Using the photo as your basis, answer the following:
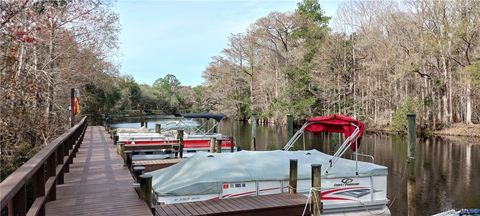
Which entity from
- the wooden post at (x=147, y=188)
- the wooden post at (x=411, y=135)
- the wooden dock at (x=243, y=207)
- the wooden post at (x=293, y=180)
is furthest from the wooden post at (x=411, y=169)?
the wooden post at (x=147, y=188)

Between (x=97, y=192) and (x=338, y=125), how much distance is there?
22.4ft

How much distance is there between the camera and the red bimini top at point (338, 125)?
36.9 ft

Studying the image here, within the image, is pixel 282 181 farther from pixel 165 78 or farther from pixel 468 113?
pixel 165 78

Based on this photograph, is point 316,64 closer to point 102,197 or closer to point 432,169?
point 432,169

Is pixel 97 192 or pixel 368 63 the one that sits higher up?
pixel 368 63

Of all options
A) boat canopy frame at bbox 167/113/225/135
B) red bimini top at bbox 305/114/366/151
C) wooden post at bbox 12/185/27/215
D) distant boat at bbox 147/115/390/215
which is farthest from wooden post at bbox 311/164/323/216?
boat canopy frame at bbox 167/113/225/135

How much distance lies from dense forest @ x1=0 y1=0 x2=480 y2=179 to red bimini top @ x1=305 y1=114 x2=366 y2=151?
833cm

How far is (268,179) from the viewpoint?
959 cm

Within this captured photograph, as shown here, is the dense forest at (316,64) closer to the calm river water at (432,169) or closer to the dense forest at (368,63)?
the dense forest at (368,63)

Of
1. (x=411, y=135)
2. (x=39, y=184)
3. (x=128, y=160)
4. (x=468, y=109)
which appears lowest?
(x=128, y=160)

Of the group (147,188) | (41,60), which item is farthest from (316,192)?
(41,60)

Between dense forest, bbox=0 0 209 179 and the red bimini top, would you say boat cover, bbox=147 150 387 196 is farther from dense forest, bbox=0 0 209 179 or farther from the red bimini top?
dense forest, bbox=0 0 209 179

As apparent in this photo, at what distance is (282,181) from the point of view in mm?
9727

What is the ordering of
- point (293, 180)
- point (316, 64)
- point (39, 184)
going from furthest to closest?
point (316, 64), point (293, 180), point (39, 184)
